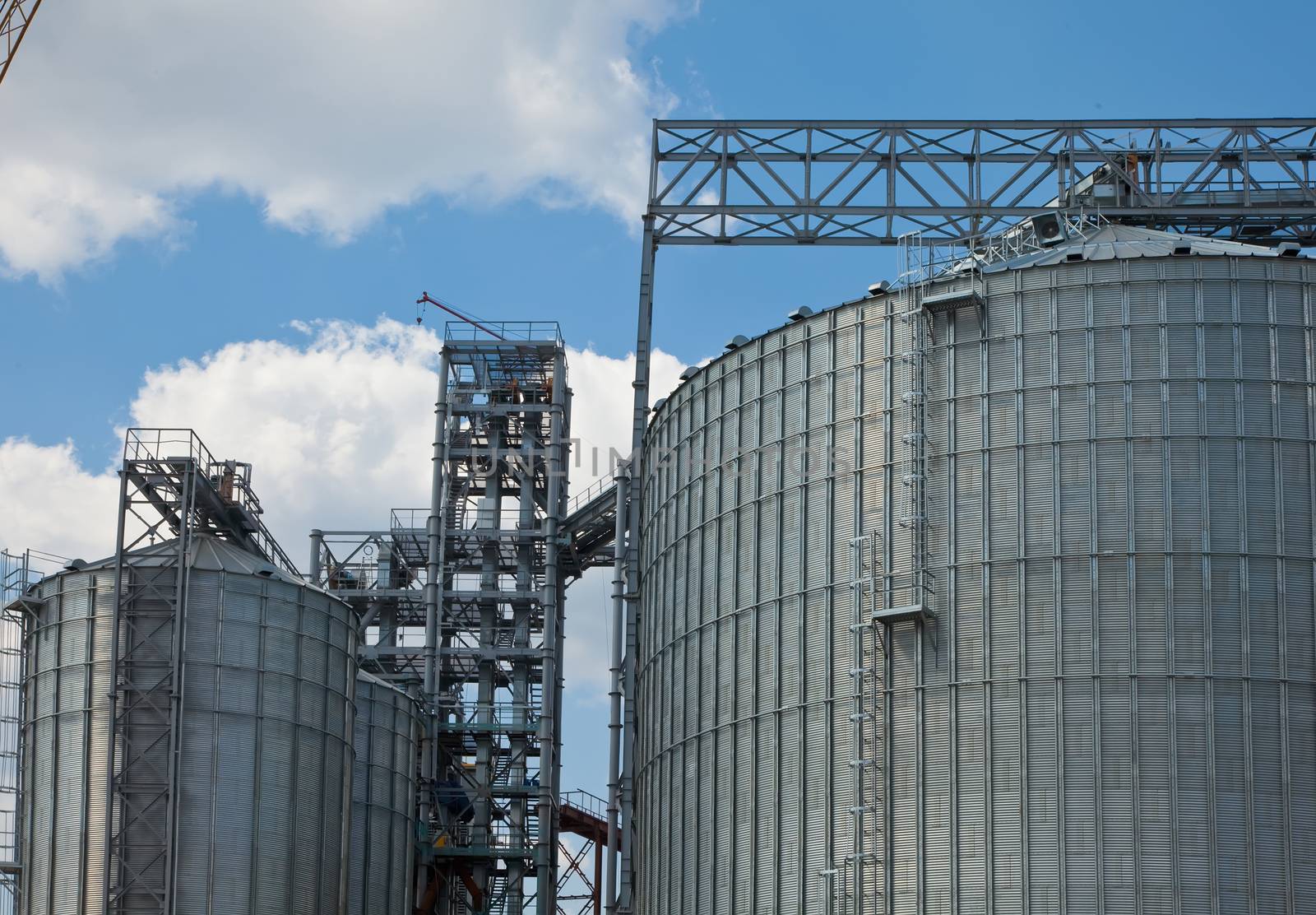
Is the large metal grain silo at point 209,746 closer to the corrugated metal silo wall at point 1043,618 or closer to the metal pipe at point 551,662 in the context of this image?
the corrugated metal silo wall at point 1043,618

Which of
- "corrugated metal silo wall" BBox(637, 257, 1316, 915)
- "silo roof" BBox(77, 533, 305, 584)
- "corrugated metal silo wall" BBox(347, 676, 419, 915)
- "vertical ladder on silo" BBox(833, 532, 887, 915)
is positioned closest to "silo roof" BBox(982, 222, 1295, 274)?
"corrugated metal silo wall" BBox(637, 257, 1316, 915)

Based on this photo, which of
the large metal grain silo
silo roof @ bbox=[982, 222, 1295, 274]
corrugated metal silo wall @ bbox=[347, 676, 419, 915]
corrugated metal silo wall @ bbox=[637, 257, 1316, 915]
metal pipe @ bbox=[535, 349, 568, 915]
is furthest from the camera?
metal pipe @ bbox=[535, 349, 568, 915]

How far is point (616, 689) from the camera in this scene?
62.6m

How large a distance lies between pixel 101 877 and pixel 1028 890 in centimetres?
2408

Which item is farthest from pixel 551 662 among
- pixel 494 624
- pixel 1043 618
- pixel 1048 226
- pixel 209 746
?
pixel 1043 618

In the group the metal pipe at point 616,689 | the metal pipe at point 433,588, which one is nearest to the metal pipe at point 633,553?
the metal pipe at point 616,689

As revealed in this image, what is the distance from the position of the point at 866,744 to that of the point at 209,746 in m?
18.0

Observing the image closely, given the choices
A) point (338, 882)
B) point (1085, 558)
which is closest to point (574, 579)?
point (338, 882)

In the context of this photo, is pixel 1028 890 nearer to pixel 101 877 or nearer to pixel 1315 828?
pixel 1315 828

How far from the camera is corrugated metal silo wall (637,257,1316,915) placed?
48.2 metres

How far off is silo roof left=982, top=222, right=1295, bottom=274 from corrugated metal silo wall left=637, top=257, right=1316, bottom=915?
3.36 feet

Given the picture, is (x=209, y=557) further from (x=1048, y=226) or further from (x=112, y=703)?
(x=1048, y=226)

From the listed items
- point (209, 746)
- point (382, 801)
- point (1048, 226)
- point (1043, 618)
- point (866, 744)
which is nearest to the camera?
point (1043, 618)

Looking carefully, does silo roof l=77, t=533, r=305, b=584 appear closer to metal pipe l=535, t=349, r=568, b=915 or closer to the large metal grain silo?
the large metal grain silo
